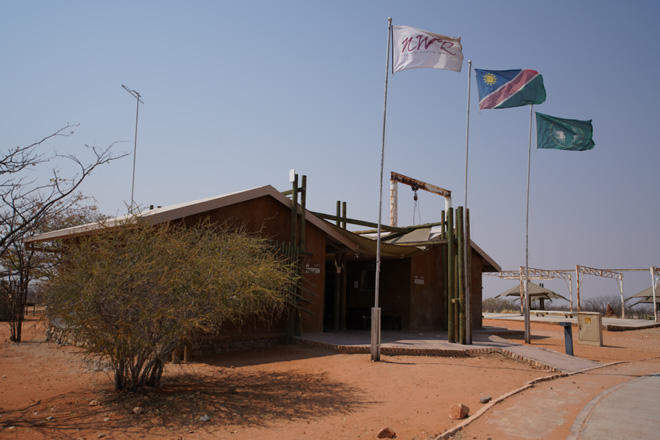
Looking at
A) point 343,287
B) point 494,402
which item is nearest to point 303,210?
point 343,287

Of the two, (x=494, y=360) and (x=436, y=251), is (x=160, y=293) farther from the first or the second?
(x=436, y=251)

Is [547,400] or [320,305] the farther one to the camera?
[320,305]

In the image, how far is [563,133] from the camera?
15.7m

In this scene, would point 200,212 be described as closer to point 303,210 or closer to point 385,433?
point 303,210

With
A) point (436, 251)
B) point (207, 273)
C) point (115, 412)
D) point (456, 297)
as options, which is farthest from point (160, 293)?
point (436, 251)

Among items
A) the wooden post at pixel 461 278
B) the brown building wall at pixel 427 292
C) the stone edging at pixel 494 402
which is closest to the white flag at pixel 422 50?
the wooden post at pixel 461 278

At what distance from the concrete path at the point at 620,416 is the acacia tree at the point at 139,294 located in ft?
Result: 16.8

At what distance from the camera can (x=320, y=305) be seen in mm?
14266

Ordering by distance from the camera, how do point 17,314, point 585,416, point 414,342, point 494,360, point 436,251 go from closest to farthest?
point 585,416, point 494,360, point 414,342, point 17,314, point 436,251

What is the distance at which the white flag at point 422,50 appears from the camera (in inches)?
466

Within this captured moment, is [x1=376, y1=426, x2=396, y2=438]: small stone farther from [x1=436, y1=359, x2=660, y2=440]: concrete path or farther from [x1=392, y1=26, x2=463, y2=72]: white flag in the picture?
[x1=392, y1=26, x2=463, y2=72]: white flag

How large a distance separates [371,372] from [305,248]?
4.96m

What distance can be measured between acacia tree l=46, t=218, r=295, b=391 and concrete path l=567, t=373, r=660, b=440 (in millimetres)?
5121

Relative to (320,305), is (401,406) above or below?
below
